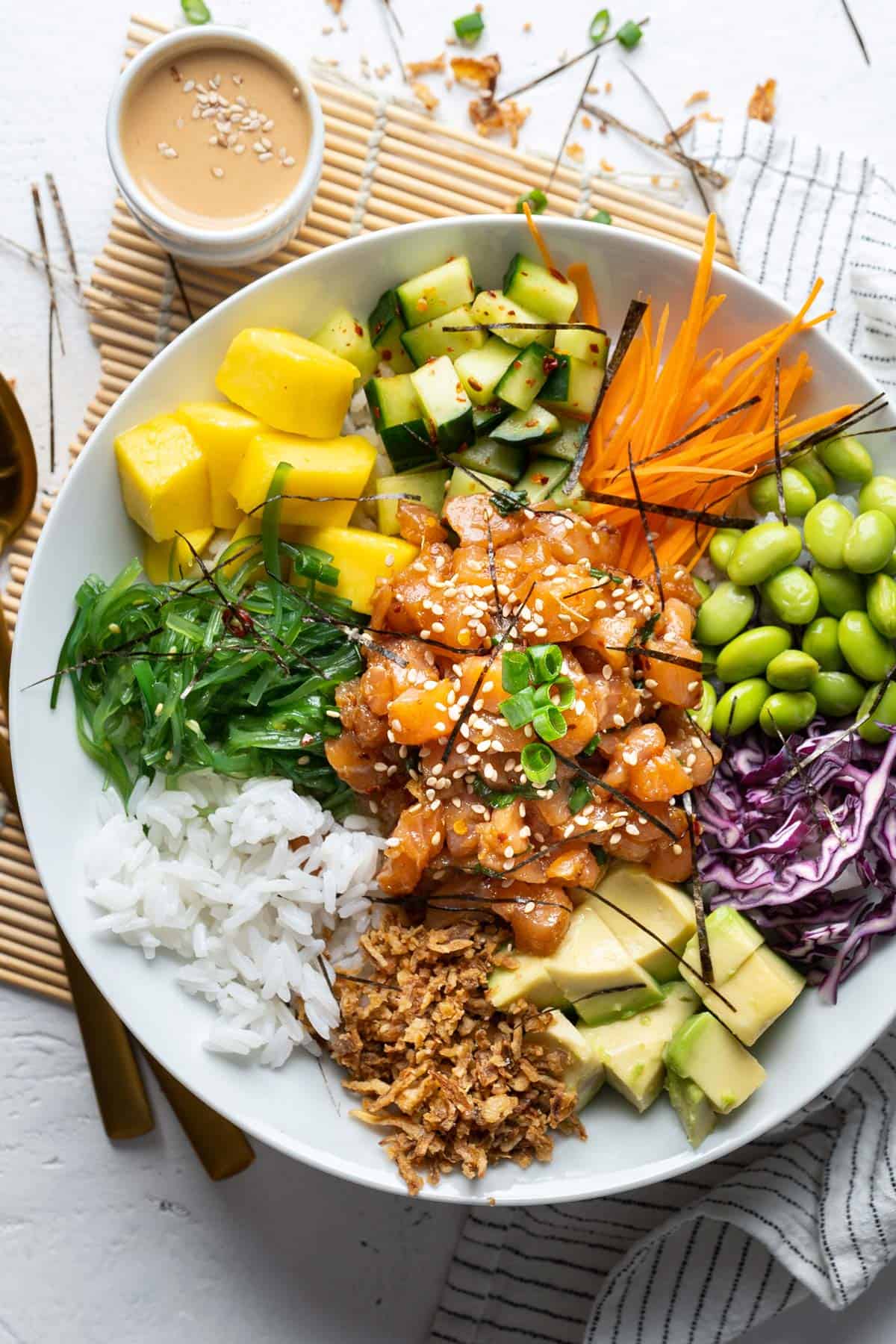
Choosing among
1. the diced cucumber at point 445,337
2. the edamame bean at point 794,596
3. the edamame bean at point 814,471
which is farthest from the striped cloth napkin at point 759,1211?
the diced cucumber at point 445,337

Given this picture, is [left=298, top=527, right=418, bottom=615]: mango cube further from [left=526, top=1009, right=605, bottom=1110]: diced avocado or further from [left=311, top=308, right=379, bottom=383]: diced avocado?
[left=526, top=1009, right=605, bottom=1110]: diced avocado

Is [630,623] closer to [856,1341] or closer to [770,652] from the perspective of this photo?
[770,652]

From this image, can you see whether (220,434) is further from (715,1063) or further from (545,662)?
(715,1063)

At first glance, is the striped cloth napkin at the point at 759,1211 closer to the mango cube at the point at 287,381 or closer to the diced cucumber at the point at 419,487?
the diced cucumber at the point at 419,487

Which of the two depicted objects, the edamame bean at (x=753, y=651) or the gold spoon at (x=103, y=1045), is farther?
the gold spoon at (x=103, y=1045)

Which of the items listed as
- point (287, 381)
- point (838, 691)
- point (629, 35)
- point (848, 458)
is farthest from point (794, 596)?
point (629, 35)

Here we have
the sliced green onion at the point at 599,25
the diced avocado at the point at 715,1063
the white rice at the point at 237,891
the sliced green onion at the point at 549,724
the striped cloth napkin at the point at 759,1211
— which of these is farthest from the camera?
the sliced green onion at the point at 599,25

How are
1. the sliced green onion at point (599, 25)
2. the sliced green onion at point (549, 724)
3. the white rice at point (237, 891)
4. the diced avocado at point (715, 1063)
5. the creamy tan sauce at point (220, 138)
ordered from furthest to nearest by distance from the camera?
the sliced green onion at point (599, 25) → the creamy tan sauce at point (220, 138) → the white rice at point (237, 891) → the diced avocado at point (715, 1063) → the sliced green onion at point (549, 724)
